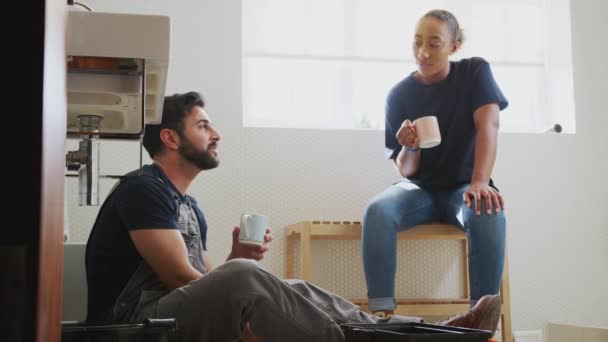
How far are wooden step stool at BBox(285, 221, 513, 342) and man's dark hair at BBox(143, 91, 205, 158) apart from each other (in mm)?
864

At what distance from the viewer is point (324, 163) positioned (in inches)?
130

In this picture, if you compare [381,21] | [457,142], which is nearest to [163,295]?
[457,142]

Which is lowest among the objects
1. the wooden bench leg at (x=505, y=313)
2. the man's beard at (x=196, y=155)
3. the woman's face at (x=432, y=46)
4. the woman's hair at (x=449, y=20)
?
the wooden bench leg at (x=505, y=313)

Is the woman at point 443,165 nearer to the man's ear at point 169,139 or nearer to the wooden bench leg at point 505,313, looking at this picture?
the wooden bench leg at point 505,313

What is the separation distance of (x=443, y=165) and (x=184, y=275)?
4.48ft

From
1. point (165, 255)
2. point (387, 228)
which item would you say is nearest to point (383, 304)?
point (387, 228)

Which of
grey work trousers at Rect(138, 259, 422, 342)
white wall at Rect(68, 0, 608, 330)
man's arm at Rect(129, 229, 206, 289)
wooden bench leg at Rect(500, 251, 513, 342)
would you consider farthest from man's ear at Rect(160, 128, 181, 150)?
wooden bench leg at Rect(500, 251, 513, 342)

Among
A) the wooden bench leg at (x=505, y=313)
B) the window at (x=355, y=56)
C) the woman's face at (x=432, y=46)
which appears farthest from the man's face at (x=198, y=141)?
the wooden bench leg at (x=505, y=313)

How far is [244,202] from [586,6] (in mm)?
1877

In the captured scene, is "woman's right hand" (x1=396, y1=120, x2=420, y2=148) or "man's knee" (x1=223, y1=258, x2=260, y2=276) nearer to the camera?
"man's knee" (x1=223, y1=258, x2=260, y2=276)

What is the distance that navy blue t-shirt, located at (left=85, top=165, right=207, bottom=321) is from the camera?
5.83 ft

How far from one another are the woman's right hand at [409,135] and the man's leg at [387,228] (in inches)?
8.3

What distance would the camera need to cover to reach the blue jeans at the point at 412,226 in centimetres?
250

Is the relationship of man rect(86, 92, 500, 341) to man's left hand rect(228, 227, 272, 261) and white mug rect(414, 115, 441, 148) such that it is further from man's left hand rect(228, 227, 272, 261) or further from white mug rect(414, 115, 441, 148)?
white mug rect(414, 115, 441, 148)
